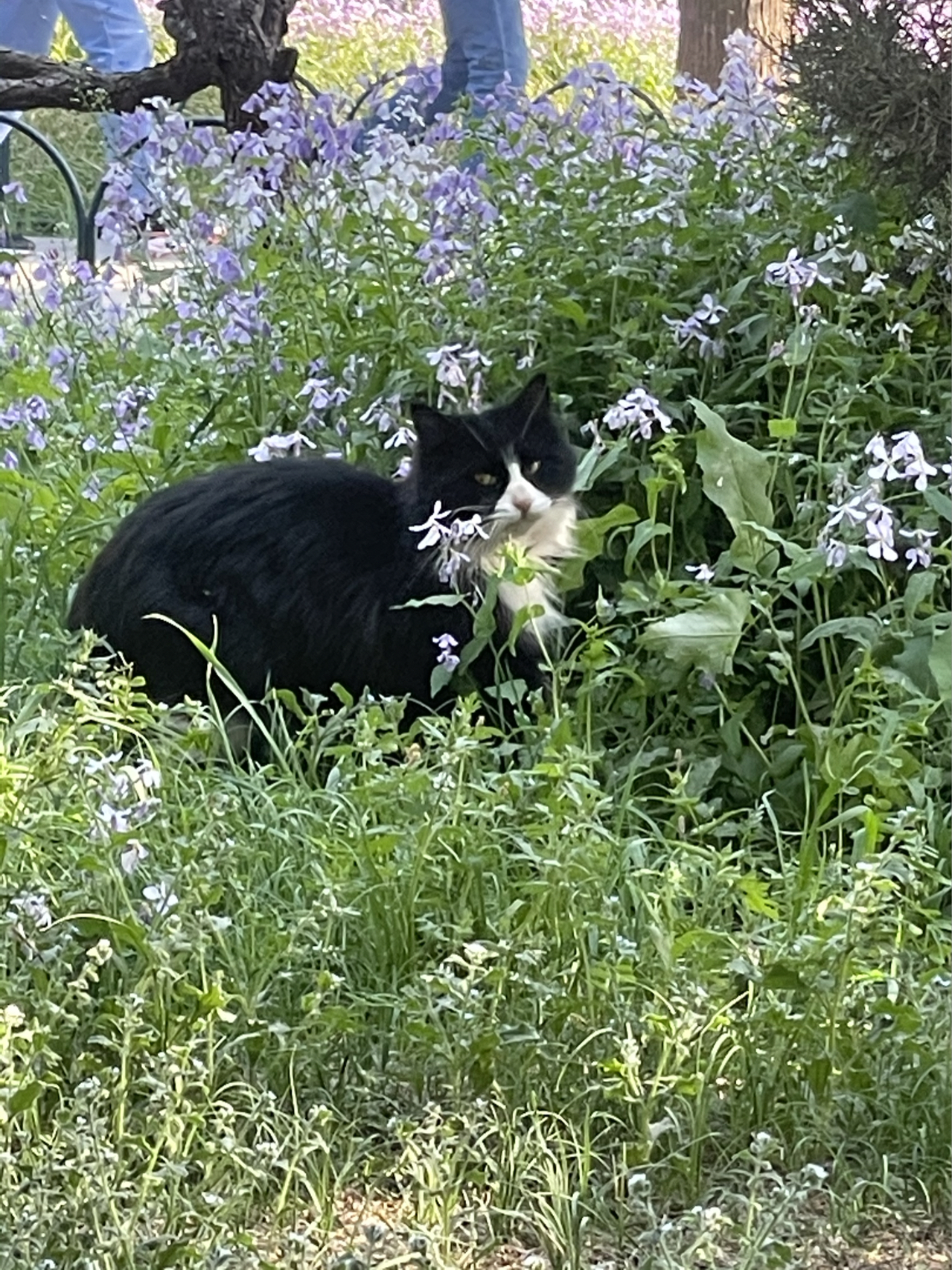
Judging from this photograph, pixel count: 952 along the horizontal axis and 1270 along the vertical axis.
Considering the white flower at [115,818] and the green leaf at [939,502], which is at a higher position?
the green leaf at [939,502]

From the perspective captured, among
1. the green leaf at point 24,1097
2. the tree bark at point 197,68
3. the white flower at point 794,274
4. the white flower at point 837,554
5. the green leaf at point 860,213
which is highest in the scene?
the tree bark at point 197,68

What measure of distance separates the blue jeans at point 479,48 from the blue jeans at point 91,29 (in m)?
0.93

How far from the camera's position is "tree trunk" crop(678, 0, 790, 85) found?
15.4ft

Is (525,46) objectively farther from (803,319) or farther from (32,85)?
(803,319)

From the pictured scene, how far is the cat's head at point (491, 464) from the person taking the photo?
2.78m

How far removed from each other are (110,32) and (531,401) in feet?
9.25

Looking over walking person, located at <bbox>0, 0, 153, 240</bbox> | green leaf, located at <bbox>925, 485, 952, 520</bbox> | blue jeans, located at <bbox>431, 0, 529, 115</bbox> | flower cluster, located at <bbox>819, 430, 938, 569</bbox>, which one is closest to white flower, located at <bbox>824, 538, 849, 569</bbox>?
flower cluster, located at <bbox>819, 430, 938, 569</bbox>

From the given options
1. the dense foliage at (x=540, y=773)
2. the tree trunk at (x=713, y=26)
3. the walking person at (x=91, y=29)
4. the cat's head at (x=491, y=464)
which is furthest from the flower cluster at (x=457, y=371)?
the walking person at (x=91, y=29)

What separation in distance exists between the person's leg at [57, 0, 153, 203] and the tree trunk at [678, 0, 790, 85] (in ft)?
5.15

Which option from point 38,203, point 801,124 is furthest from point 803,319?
point 38,203

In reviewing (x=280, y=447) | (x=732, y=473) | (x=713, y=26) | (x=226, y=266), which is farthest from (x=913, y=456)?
(x=713, y=26)

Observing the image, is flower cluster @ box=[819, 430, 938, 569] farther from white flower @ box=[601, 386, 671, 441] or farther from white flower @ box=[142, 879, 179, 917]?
white flower @ box=[142, 879, 179, 917]

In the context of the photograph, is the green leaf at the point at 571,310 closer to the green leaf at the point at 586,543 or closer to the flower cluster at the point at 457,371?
the flower cluster at the point at 457,371

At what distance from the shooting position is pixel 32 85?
470 centimetres
